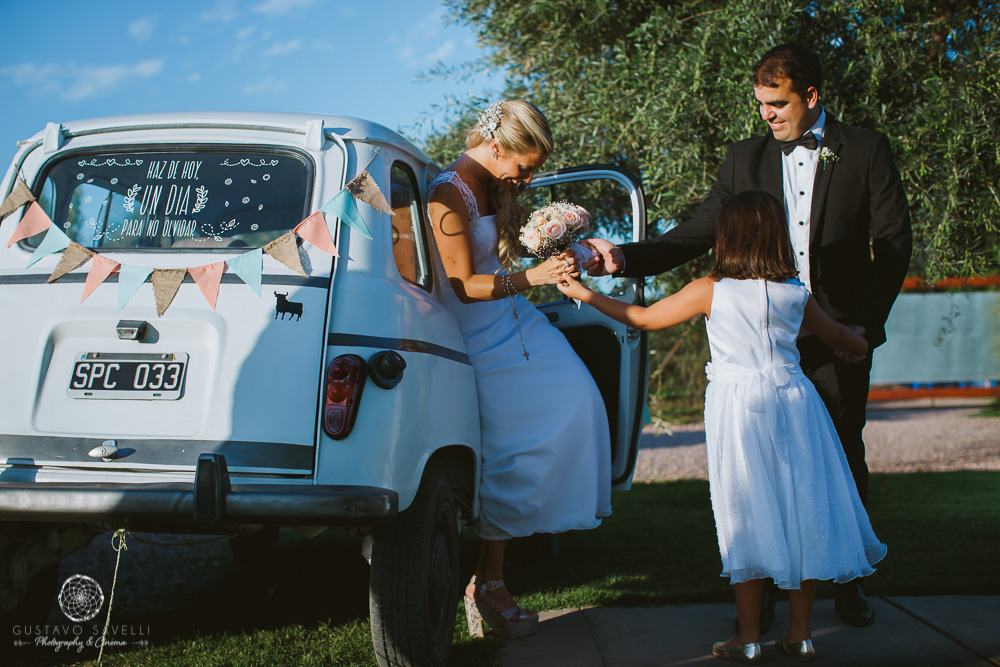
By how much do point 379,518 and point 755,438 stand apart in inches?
57.2

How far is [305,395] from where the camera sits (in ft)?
8.86

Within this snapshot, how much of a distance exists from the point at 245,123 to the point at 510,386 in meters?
Result: 1.53

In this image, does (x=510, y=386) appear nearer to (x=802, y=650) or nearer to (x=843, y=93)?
(x=802, y=650)

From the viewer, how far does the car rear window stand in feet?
10.1

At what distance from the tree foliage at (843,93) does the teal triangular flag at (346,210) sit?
3.95m

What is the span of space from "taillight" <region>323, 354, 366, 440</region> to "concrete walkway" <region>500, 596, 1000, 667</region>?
1.30 metres

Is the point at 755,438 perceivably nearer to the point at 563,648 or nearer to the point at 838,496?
the point at 838,496

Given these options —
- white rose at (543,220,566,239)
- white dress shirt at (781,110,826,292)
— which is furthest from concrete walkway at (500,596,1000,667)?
white rose at (543,220,566,239)

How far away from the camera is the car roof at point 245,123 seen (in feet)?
10.5

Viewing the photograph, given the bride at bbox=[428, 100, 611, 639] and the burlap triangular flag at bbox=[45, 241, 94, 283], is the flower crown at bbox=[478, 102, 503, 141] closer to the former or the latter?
the bride at bbox=[428, 100, 611, 639]

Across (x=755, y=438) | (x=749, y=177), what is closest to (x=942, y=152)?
(x=749, y=177)

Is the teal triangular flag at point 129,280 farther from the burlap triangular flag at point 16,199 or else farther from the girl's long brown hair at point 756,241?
the girl's long brown hair at point 756,241

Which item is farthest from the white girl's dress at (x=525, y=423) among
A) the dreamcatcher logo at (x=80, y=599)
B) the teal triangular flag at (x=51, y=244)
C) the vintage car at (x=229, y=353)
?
the dreamcatcher logo at (x=80, y=599)

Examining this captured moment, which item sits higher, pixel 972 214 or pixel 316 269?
pixel 972 214
